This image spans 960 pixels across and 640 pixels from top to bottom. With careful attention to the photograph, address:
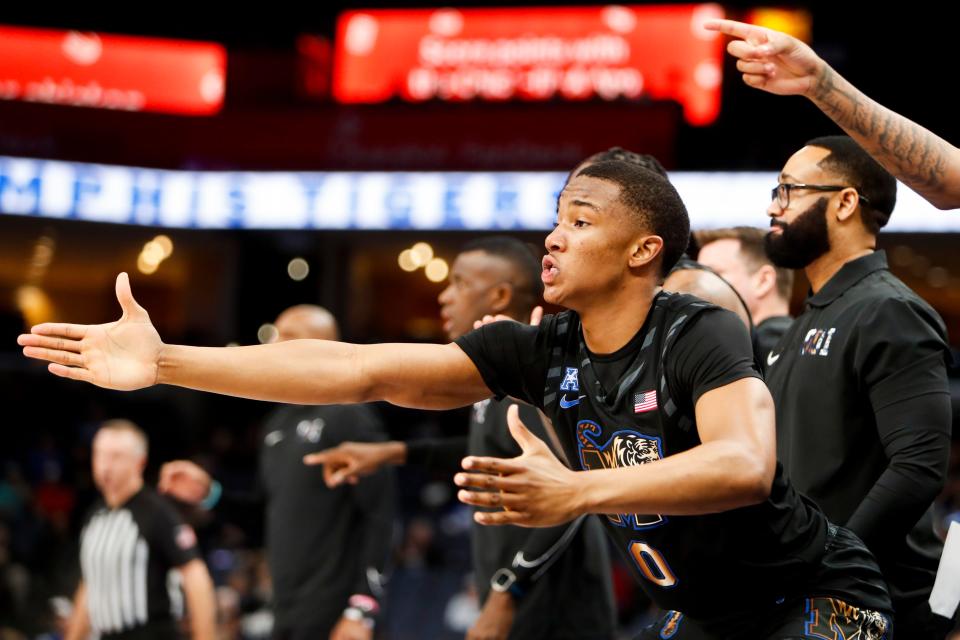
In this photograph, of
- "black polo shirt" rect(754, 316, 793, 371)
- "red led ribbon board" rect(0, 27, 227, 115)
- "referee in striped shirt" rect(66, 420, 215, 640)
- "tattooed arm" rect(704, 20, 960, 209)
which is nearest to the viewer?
"tattooed arm" rect(704, 20, 960, 209)

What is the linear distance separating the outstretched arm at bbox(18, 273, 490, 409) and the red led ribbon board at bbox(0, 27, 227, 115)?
13.0 metres

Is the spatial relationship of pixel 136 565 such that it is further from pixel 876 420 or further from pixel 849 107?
pixel 849 107

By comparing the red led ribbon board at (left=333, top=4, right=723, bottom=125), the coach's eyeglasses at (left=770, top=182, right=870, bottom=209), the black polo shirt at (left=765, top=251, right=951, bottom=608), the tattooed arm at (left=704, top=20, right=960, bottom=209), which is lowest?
the black polo shirt at (left=765, top=251, right=951, bottom=608)

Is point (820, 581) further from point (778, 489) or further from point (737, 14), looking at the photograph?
point (737, 14)

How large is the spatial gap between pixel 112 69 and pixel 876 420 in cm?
1398

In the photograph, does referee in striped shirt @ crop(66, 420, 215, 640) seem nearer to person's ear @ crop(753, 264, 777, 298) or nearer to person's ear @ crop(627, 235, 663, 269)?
person's ear @ crop(753, 264, 777, 298)

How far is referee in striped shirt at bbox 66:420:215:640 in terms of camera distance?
627 centimetres

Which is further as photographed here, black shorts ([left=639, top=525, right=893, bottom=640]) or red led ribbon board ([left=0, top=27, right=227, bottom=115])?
red led ribbon board ([left=0, top=27, right=227, bottom=115])

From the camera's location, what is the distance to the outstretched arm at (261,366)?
8.65 feet

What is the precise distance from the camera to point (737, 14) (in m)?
14.7

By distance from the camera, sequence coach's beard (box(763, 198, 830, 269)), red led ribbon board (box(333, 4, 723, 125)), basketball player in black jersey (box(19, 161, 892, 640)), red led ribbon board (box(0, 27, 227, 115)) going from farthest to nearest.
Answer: red led ribbon board (box(0, 27, 227, 115)) < red led ribbon board (box(333, 4, 723, 125)) < coach's beard (box(763, 198, 830, 269)) < basketball player in black jersey (box(19, 161, 892, 640))

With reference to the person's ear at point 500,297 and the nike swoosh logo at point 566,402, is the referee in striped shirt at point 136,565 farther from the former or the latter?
the nike swoosh logo at point 566,402

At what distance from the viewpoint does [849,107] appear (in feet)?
9.89

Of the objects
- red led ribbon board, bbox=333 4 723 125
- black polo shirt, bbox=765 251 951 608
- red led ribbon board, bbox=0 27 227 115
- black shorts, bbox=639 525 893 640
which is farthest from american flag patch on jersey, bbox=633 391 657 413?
A: red led ribbon board, bbox=0 27 227 115
